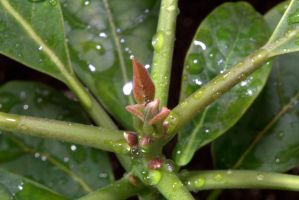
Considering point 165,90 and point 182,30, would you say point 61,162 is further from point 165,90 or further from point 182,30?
point 182,30

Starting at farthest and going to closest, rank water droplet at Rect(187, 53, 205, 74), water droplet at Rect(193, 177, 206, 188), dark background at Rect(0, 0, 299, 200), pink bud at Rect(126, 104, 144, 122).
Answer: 1. dark background at Rect(0, 0, 299, 200)
2. water droplet at Rect(187, 53, 205, 74)
3. water droplet at Rect(193, 177, 206, 188)
4. pink bud at Rect(126, 104, 144, 122)

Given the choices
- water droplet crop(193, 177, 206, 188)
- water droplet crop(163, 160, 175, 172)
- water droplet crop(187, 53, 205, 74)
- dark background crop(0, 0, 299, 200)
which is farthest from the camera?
dark background crop(0, 0, 299, 200)

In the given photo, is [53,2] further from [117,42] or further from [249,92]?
[249,92]

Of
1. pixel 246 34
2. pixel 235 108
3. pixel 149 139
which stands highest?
pixel 246 34

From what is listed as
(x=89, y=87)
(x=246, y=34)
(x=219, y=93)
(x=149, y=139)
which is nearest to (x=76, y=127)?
(x=149, y=139)

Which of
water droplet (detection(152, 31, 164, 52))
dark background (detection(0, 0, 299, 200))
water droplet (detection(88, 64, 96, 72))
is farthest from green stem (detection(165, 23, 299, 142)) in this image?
dark background (detection(0, 0, 299, 200))

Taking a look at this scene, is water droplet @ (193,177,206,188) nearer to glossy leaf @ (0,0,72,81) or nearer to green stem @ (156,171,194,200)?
green stem @ (156,171,194,200)
